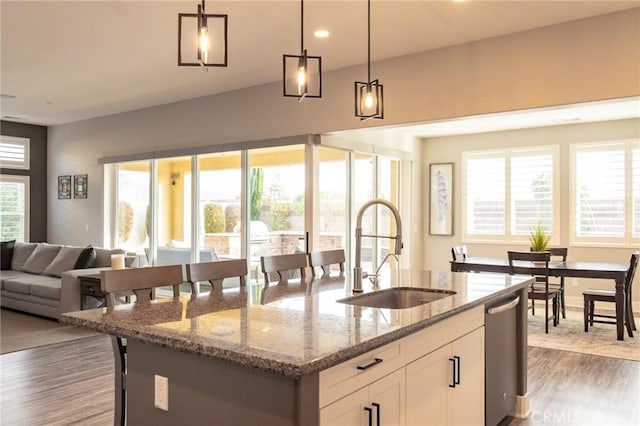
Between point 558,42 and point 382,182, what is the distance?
350 centimetres

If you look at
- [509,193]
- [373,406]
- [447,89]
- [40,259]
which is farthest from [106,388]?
[509,193]

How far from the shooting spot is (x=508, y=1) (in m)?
3.73

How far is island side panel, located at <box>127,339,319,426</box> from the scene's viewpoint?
4.72ft

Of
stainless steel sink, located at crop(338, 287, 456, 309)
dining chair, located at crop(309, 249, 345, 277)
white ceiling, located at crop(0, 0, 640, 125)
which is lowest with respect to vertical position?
stainless steel sink, located at crop(338, 287, 456, 309)

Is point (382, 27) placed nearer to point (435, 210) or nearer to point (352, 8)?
point (352, 8)

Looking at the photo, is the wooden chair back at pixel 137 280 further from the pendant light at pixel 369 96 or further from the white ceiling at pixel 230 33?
the white ceiling at pixel 230 33

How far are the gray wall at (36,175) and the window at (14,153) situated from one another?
7 centimetres

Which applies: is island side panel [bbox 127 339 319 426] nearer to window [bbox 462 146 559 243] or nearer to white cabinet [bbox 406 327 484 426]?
white cabinet [bbox 406 327 484 426]

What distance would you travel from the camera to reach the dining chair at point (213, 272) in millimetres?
2682

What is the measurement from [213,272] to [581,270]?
440cm

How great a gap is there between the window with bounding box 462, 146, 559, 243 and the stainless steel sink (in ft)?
17.8

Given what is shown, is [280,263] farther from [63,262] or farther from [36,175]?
[36,175]

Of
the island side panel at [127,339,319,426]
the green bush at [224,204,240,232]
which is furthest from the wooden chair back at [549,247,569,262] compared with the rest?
the island side panel at [127,339,319,426]

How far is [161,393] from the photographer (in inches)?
70.6
